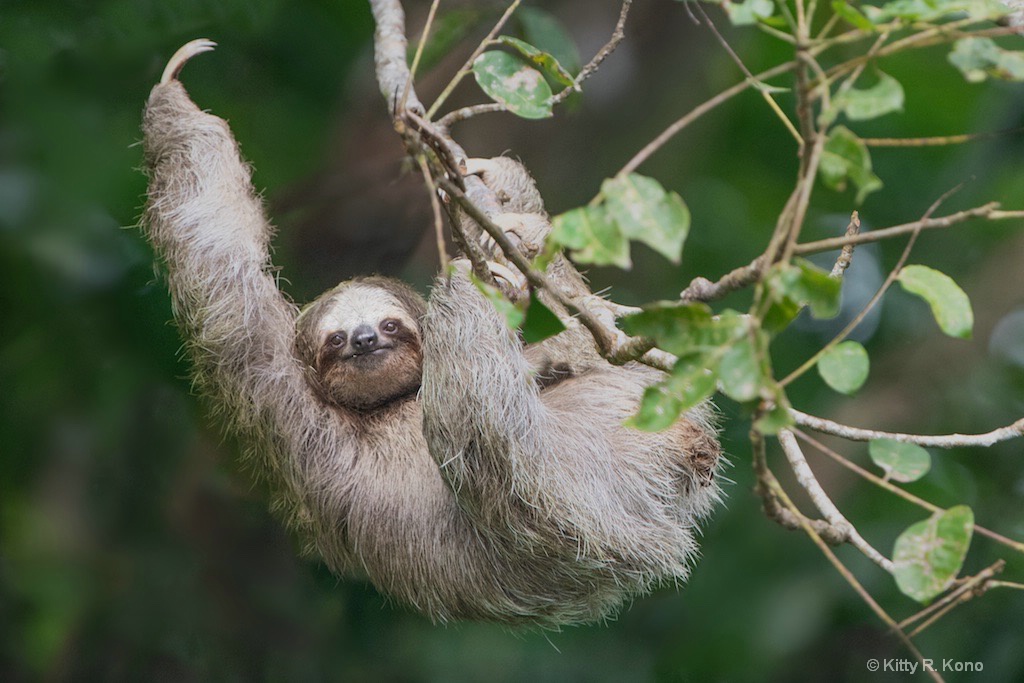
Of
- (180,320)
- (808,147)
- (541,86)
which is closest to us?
(808,147)

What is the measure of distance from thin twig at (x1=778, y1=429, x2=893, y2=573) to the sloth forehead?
2.80 meters

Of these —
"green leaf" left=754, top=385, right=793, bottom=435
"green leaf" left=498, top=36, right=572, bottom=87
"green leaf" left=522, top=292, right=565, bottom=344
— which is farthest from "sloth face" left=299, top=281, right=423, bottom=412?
"green leaf" left=754, top=385, right=793, bottom=435

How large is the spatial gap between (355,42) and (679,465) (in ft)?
11.1

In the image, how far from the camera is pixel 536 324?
509cm

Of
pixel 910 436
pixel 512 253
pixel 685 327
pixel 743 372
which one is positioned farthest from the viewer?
pixel 910 436

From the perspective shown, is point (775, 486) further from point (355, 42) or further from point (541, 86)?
point (355, 42)

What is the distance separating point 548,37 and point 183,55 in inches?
80.6

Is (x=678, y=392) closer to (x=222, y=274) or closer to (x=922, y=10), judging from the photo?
(x=922, y=10)

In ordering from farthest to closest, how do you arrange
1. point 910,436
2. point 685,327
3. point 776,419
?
point 910,436 < point 685,327 < point 776,419

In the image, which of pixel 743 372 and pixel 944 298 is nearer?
pixel 743 372

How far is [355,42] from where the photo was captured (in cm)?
627

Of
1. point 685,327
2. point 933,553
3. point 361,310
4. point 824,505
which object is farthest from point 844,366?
point 361,310

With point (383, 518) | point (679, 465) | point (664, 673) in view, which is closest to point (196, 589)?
point (383, 518)

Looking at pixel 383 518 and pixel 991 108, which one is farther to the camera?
pixel 991 108
